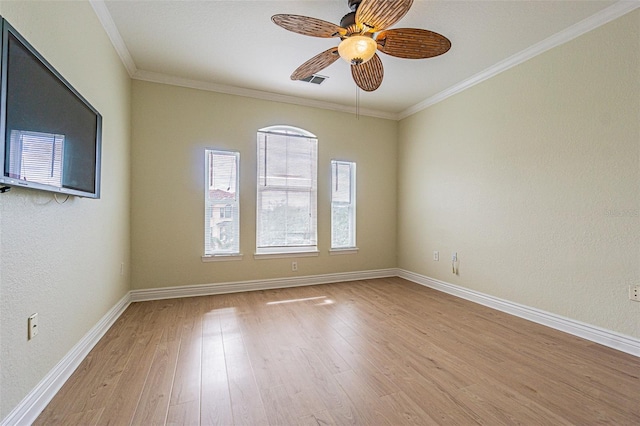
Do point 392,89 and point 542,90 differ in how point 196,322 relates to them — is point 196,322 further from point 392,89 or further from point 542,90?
point 542,90

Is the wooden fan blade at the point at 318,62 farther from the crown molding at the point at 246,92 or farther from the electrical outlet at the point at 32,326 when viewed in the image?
the electrical outlet at the point at 32,326

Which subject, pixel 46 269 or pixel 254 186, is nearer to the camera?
pixel 46 269

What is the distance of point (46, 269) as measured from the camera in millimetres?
1574

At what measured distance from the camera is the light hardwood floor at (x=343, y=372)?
1.49m

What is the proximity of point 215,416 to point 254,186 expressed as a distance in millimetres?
2798

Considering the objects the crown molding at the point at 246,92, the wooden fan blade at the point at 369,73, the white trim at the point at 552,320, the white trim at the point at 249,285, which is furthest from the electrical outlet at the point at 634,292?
the crown molding at the point at 246,92

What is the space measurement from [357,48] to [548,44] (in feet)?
6.57

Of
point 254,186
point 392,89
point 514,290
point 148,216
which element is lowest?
point 514,290

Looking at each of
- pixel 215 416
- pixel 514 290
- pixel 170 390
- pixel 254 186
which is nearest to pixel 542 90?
pixel 514 290

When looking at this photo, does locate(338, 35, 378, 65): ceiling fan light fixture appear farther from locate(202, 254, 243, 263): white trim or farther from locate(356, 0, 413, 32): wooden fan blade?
locate(202, 254, 243, 263): white trim

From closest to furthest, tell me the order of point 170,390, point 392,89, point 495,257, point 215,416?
1. point 215,416
2. point 170,390
3. point 495,257
4. point 392,89

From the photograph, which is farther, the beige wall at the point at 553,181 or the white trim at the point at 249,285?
the white trim at the point at 249,285

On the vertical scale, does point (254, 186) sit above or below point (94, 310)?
above

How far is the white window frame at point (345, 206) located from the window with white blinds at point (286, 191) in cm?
31
